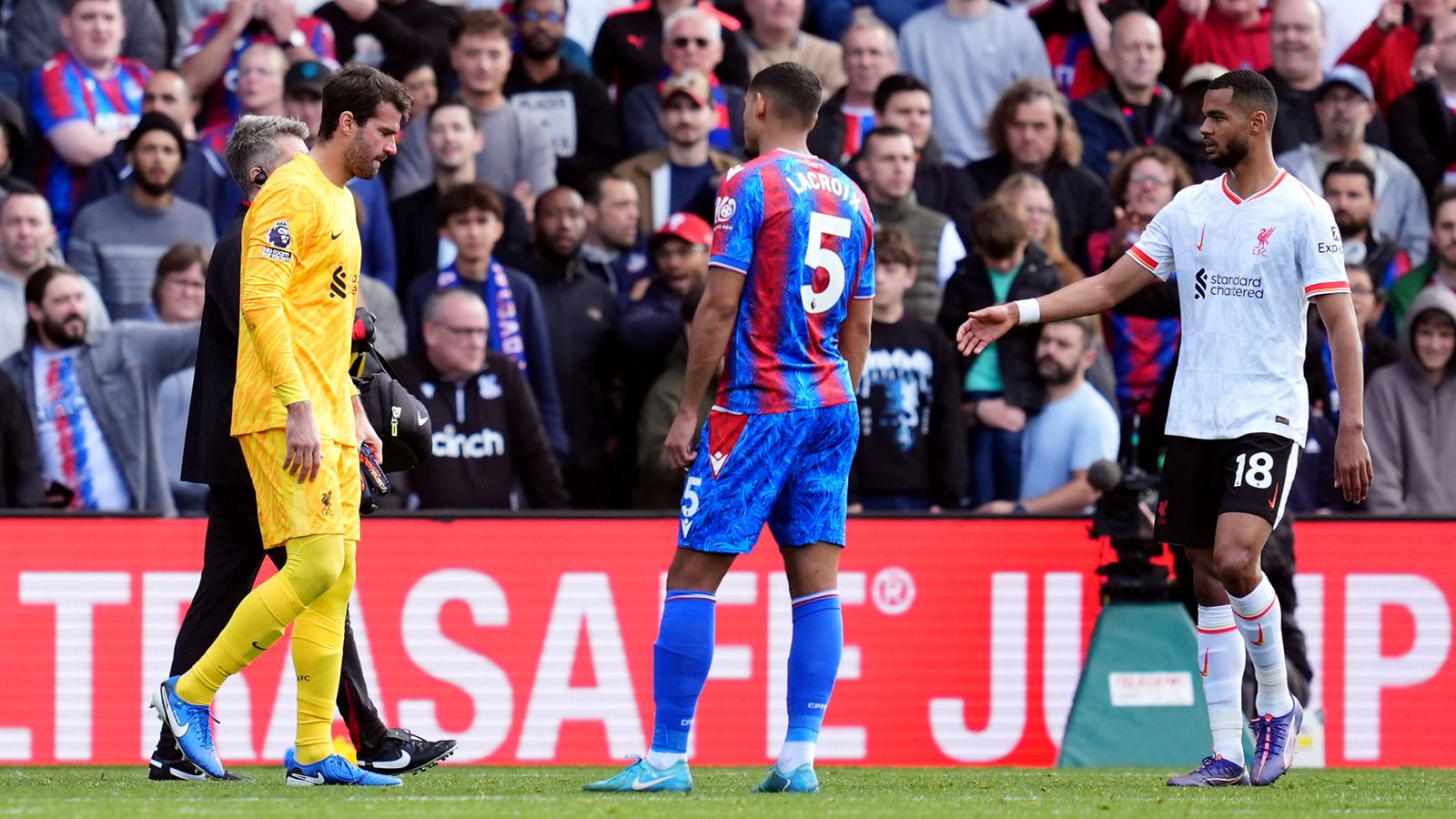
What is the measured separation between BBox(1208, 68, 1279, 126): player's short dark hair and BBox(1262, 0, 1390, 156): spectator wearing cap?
19.0 ft

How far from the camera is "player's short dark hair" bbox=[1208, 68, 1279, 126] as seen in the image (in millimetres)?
7199

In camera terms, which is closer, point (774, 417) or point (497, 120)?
point (774, 417)

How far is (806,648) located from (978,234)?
4638 mm

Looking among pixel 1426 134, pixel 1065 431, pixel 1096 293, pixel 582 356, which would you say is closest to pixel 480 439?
pixel 582 356

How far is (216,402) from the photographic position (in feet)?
23.6

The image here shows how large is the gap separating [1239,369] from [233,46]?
748cm

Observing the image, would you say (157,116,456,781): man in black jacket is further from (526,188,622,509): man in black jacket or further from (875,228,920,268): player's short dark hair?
(875,228,920,268): player's short dark hair

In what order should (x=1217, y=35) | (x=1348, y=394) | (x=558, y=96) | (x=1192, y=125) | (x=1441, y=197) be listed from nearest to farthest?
(x=1348, y=394)
(x=1441, y=197)
(x=1192, y=125)
(x=558, y=96)
(x=1217, y=35)

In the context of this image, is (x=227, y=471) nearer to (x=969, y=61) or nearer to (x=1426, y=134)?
(x=969, y=61)

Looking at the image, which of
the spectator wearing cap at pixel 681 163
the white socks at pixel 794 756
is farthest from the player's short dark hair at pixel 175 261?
the white socks at pixel 794 756

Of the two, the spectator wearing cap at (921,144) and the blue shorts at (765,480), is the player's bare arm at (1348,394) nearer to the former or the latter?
the blue shorts at (765,480)

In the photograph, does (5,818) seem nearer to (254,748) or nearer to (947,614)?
(254,748)

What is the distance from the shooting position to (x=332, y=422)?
6.69 meters

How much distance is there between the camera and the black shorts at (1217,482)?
283 inches
